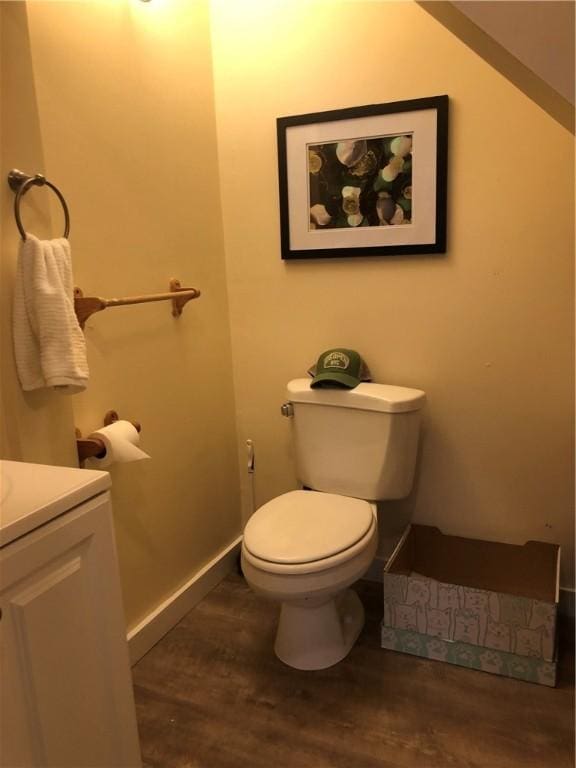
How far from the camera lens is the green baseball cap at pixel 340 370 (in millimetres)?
1938

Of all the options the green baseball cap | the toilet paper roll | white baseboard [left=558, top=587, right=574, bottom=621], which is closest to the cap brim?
the green baseball cap

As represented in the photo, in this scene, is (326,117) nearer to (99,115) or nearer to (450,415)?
(99,115)

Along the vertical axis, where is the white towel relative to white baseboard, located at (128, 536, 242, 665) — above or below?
above

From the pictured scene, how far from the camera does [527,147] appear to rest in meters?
1.77

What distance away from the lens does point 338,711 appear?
1626 mm

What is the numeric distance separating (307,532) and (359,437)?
0.40 metres

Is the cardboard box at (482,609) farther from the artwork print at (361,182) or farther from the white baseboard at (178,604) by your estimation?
the artwork print at (361,182)

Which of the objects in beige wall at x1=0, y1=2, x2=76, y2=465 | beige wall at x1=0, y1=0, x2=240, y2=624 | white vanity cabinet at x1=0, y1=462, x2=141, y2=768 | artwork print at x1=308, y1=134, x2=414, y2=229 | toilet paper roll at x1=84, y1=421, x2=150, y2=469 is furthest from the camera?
artwork print at x1=308, y1=134, x2=414, y2=229

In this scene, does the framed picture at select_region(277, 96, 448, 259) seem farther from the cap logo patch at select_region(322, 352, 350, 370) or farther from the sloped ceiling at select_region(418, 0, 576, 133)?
the sloped ceiling at select_region(418, 0, 576, 133)

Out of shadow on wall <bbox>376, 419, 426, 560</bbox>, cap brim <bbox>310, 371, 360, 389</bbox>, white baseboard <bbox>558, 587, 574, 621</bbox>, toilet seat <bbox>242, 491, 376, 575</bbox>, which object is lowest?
white baseboard <bbox>558, 587, 574, 621</bbox>

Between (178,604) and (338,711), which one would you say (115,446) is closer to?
(178,604)

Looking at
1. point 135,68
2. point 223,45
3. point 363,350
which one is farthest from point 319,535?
point 223,45

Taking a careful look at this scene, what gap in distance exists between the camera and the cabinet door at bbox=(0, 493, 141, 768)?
0.85 m

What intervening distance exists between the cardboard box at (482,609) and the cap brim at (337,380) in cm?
58
